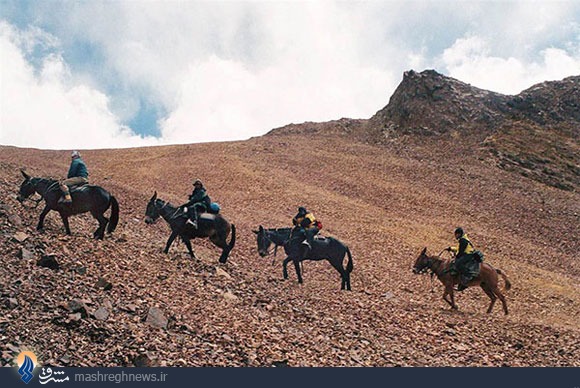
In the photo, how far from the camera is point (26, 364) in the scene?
309 inches

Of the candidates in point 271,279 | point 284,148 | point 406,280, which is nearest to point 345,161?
point 284,148

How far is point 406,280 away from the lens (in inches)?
869

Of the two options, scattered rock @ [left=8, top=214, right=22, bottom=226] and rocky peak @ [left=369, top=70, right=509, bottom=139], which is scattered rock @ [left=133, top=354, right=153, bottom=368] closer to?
scattered rock @ [left=8, top=214, right=22, bottom=226]

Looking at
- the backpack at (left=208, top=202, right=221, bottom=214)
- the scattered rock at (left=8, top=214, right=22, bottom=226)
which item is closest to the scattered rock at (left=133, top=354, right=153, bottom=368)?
the scattered rock at (left=8, top=214, right=22, bottom=226)

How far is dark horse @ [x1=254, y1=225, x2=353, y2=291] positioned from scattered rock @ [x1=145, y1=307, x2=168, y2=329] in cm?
819

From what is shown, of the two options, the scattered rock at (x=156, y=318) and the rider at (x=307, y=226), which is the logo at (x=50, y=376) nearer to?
the scattered rock at (x=156, y=318)

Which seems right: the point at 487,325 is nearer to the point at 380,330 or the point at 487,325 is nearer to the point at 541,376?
the point at 380,330

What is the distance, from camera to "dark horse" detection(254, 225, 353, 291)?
1859cm

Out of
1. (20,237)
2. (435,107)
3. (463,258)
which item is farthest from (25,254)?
(435,107)

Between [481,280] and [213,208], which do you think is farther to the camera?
[213,208]

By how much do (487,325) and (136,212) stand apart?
16132 mm

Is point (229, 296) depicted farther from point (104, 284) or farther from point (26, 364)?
point (26, 364)

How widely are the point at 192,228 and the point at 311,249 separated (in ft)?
14.1

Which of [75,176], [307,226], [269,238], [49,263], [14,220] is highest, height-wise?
[75,176]
